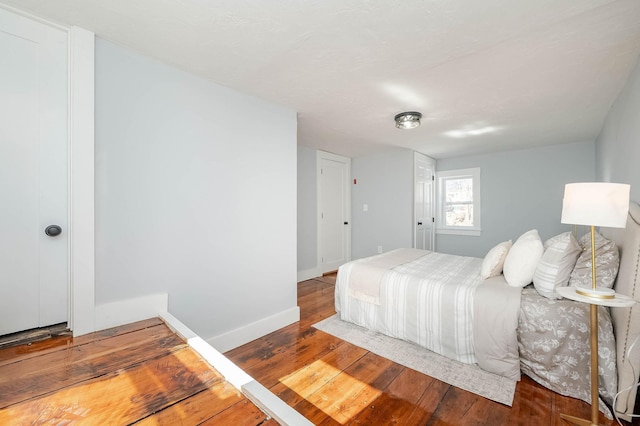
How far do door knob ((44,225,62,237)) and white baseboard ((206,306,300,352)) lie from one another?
1243 millimetres

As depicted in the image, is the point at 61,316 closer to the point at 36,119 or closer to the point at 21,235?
the point at 21,235

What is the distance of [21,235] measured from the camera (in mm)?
1396

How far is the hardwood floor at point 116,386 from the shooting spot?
0.83m

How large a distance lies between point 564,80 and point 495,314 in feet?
6.32

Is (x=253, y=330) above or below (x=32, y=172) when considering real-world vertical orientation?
below

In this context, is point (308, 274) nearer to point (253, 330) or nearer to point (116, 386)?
point (253, 330)

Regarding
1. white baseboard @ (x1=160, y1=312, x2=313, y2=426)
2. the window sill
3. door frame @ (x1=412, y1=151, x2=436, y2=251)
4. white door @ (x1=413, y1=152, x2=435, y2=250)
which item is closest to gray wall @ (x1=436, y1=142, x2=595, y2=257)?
the window sill

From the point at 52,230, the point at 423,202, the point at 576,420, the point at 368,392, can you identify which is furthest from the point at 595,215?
the point at 423,202

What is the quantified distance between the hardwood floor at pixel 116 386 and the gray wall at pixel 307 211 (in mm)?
2919

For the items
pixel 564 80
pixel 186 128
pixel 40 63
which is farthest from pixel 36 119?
pixel 564 80

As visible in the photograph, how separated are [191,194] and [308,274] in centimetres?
277

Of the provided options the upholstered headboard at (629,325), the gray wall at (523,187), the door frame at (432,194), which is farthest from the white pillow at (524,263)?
the gray wall at (523,187)

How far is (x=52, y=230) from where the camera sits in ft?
4.81

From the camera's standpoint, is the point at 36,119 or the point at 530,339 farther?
the point at 530,339
